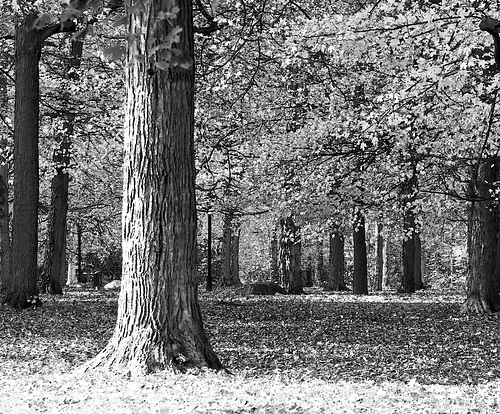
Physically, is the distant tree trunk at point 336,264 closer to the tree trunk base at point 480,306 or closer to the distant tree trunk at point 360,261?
the distant tree trunk at point 360,261

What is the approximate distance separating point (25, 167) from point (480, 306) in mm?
9828

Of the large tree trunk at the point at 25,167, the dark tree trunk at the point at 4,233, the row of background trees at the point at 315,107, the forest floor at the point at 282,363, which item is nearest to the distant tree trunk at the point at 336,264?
the row of background trees at the point at 315,107

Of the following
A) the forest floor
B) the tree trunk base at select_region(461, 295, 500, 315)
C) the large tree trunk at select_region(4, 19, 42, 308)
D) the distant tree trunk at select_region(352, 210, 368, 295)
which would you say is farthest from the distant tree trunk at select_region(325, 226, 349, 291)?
the large tree trunk at select_region(4, 19, 42, 308)

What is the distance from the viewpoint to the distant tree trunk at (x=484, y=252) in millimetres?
14219

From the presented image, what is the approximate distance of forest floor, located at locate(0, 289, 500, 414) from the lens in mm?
5480

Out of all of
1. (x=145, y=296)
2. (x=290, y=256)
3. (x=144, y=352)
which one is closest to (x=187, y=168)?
(x=145, y=296)

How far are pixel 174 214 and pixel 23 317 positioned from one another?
22.7ft

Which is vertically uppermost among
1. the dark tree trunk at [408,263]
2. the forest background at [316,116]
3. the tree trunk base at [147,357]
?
the forest background at [316,116]

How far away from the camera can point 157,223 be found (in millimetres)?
6422

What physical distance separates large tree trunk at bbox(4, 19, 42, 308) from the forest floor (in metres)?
0.76

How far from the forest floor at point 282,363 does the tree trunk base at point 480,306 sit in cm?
36

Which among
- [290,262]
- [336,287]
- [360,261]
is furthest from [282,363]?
[336,287]

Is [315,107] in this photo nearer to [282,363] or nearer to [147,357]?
[282,363]

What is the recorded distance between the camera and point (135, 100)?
6.46 m
